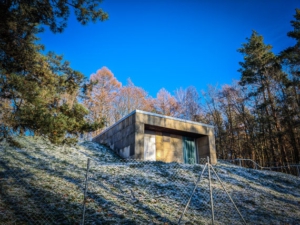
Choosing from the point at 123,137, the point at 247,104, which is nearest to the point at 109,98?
the point at 123,137

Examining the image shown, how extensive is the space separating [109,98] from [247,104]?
52.7ft

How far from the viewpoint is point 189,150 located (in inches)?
601

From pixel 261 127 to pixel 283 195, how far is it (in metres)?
14.6

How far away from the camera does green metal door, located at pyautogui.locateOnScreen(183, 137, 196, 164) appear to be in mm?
14927

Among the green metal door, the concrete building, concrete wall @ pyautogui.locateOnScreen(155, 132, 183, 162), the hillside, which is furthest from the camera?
the green metal door

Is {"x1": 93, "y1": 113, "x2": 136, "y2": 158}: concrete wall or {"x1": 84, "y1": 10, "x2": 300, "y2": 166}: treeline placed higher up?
{"x1": 84, "y1": 10, "x2": 300, "y2": 166}: treeline

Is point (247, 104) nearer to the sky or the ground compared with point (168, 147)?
nearer to the sky

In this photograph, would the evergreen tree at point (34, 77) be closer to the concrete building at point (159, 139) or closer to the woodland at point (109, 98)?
the woodland at point (109, 98)

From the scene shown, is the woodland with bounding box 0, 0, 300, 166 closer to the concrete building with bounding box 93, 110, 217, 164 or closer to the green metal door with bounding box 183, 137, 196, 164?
the concrete building with bounding box 93, 110, 217, 164

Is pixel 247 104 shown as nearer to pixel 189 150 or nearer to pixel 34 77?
pixel 189 150

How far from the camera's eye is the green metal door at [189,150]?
14.9 meters

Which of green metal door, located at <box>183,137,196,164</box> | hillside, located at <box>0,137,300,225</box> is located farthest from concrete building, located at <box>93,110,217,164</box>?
hillside, located at <box>0,137,300,225</box>

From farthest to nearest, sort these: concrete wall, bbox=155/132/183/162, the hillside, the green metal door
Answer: the green metal door < concrete wall, bbox=155/132/183/162 < the hillside

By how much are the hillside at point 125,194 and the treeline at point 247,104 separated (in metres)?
10.0
